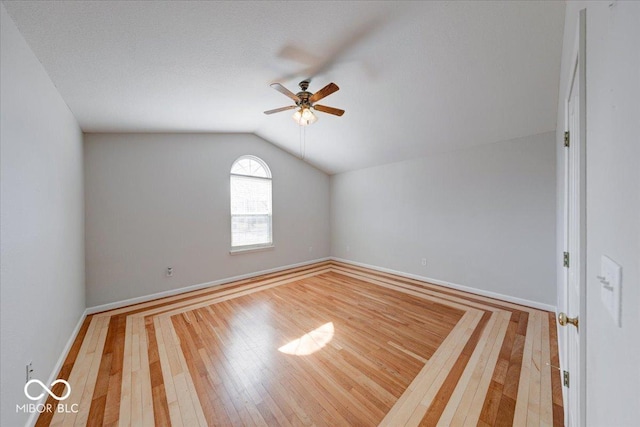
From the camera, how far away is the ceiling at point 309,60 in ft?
5.31

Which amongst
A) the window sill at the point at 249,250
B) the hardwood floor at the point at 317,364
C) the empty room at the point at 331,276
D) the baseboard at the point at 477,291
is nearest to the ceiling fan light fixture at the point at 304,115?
the empty room at the point at 331,276

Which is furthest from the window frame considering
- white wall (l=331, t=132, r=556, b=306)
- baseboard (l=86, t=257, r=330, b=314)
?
white wall (l=331, t=132, r=556, b=306)

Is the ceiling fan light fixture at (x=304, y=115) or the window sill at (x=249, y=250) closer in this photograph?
the ceiling fan light fixture at (x=304, y=115)

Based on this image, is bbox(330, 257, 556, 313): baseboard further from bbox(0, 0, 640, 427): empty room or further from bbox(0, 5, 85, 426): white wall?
bbox(0, 5, 85, 426): white wall

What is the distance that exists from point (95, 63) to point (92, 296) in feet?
9.47

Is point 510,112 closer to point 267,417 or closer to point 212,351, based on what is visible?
point 267,417

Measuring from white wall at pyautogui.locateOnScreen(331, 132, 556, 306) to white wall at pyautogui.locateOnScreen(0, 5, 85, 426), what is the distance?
4.58 meters

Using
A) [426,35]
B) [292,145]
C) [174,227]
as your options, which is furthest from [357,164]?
[174,227]

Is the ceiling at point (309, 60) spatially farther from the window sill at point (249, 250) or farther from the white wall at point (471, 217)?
the window sill at point (249, 250)

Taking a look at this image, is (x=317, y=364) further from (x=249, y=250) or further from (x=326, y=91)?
(x=249, y=250)

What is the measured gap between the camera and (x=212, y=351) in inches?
89.9

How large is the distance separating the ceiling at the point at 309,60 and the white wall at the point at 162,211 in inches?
16.2

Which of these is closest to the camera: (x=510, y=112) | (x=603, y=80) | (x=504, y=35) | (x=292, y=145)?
(x=603, y=80)

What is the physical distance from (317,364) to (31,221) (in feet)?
7.93
